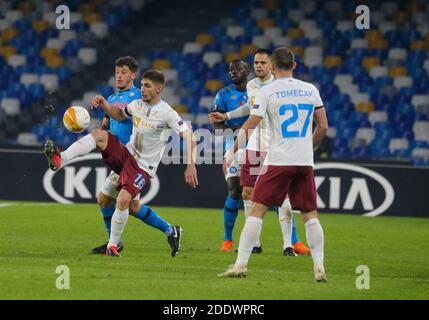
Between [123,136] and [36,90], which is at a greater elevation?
[36,90]

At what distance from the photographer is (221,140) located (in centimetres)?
1828

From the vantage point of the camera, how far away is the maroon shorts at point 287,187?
8633 mm

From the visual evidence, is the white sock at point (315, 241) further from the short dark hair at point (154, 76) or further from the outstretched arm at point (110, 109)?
the outstretched arm at point (110, 109)

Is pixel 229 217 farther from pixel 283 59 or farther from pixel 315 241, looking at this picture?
pixel 283 59

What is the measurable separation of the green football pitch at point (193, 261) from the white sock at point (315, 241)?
0.19 m

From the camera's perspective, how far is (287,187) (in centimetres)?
867

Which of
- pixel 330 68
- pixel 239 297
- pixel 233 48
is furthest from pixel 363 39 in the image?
pixel 239 297

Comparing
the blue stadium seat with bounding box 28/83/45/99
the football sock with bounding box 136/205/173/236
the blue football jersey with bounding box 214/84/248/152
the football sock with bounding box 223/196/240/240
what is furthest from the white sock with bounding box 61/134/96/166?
the blue stadium seat with bounding box 28/83/45/99

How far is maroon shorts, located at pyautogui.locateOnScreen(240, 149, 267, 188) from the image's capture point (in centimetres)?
1122

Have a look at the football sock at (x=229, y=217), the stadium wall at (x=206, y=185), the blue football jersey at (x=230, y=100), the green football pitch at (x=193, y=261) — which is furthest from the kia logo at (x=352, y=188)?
the blue football jersey at (x=230, y=100)

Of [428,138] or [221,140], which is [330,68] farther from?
[221,140]

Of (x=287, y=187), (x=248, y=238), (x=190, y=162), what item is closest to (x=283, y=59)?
(x=287, y=187)

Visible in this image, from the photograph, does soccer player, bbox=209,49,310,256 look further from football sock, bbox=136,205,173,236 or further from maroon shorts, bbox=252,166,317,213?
maroon shorts, bbox=252,166,317,213

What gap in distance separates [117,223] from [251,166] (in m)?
1.81
